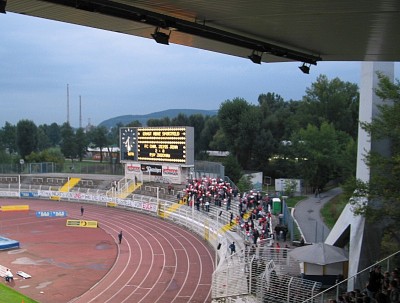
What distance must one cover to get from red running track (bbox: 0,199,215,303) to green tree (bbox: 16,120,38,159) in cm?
5249

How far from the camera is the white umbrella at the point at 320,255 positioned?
14.4 meters

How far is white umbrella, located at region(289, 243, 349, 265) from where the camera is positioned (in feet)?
47.2

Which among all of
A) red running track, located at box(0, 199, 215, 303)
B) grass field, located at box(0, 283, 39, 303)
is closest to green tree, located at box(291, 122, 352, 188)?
red running track, located at box(0, 199, 215, 303)

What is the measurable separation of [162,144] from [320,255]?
26.0m

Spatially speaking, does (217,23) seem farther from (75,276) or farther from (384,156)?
(75,276)

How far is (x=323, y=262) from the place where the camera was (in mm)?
14266

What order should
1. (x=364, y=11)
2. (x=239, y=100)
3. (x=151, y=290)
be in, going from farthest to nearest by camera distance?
1. (x=239, y=100)
2. (x=151, y=290)
3. (x=364, y=11)

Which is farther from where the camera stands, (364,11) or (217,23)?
(217,23)

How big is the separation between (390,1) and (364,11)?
0.68 metres

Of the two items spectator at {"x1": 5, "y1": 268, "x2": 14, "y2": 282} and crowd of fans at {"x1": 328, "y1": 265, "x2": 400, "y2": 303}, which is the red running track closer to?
spectator at {"x1": 5, "y1": 268, "x2": 14, "y2": 282}

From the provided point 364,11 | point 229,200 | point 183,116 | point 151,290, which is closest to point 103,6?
point 364,11

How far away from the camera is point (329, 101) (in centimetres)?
6400

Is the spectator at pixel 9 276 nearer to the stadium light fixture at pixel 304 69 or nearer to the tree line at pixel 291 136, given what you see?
the stadium light fixture at pixel 304 69

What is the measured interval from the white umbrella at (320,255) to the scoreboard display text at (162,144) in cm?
2304
